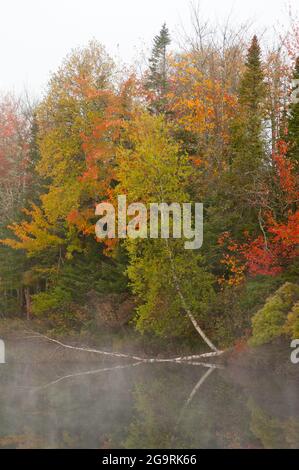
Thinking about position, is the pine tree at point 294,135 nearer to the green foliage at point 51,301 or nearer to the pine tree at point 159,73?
the pine tree at point 159,73

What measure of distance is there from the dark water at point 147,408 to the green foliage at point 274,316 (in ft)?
4.91

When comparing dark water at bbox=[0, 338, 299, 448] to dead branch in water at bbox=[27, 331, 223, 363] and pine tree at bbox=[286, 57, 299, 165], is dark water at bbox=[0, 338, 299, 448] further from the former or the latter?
pine tree at bbox=[286, 57, 299, 165]

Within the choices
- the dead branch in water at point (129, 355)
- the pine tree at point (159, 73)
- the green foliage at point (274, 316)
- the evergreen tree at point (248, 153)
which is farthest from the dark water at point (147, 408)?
the pine tree at point (159, 73)

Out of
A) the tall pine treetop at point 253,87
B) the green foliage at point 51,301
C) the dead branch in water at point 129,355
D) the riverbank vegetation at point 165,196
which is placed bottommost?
the dead branch in water at point 129,355

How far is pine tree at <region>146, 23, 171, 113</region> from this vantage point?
33.8 m

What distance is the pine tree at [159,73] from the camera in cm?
3384

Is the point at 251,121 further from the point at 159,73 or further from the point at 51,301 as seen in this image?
the point at 51,301

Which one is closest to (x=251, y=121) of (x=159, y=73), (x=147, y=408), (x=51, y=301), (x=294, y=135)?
(x=294, y=135)

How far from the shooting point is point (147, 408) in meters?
21.4

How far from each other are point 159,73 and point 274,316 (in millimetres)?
16397

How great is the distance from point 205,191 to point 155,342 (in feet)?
25.6

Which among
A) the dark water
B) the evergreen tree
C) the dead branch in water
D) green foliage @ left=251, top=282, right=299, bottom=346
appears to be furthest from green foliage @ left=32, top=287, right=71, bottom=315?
green foliage @ left=251, top=282, right=299, bottom=346

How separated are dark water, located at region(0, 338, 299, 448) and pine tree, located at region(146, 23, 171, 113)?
13.7 meters
